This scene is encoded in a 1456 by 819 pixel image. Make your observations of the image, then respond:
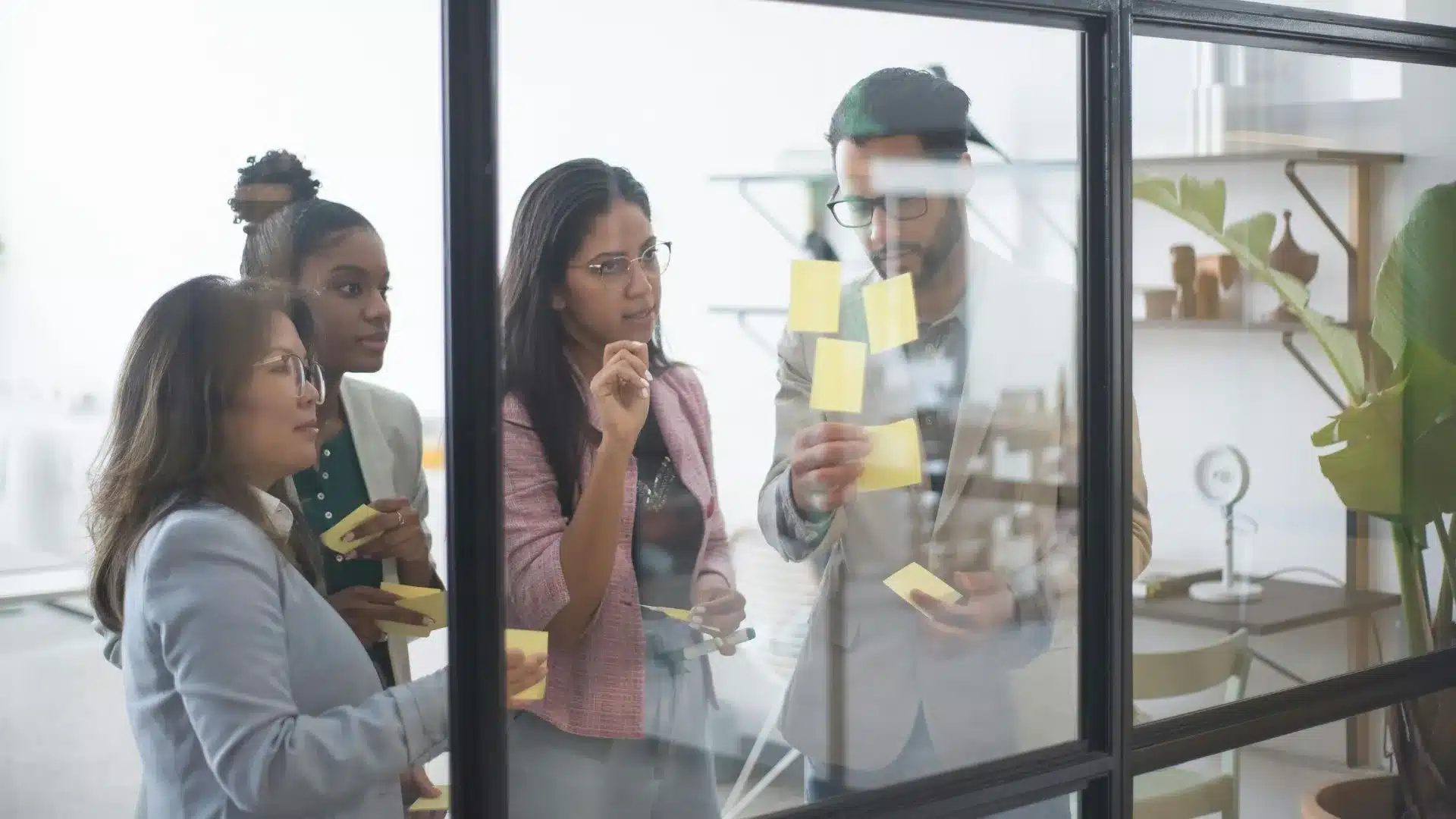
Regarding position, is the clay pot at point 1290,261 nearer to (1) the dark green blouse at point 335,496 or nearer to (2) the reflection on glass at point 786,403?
(2) the reflection on glass at point 786,403

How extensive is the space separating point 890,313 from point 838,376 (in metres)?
0.11

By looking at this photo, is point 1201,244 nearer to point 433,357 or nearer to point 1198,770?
point 1198,770

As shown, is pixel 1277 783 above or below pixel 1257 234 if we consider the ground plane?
below

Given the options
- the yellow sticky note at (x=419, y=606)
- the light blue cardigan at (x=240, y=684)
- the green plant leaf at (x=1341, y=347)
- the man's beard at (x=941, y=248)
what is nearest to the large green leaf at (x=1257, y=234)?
the green plant leaf at (x=1341, y=347)

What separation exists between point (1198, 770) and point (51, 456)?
1614mm

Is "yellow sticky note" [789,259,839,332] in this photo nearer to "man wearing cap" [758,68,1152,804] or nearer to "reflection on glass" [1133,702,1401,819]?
"man wearing cap" [758,68,1152,804]

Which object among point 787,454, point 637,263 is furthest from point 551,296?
point 787,454

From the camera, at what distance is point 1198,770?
199 centimetres

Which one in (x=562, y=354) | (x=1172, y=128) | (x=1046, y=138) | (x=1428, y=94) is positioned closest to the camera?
(x=562, y=354)

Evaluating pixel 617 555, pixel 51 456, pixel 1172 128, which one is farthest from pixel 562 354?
pixel 1172 128

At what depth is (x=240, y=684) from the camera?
124 cm

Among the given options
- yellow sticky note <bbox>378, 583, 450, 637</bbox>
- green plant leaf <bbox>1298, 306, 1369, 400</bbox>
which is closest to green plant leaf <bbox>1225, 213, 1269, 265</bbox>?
green plant leaf <bbox>1298, 306, 1369, 400</bbox>

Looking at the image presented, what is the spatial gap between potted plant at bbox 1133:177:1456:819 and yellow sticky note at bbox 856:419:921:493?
0.76 meters

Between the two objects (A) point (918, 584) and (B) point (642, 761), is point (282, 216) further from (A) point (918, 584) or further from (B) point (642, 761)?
(A) point (918, 584)
